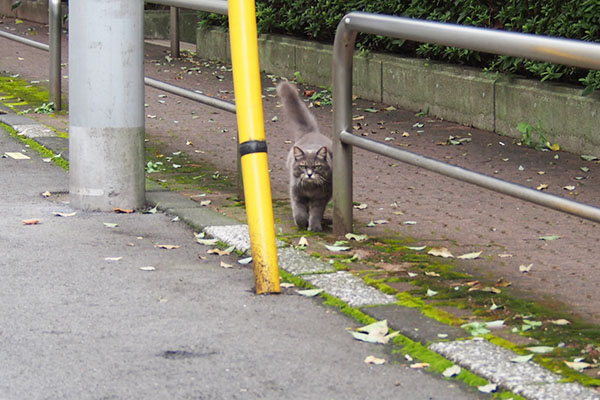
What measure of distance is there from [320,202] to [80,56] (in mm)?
1423

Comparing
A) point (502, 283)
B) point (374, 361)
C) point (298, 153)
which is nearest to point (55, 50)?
point (298, 153)

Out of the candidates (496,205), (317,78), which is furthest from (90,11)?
(317,78)

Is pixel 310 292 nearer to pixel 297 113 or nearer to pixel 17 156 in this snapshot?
pixel 297 113

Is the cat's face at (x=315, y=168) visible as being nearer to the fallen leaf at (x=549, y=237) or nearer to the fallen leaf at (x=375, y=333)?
the fallen leaf at (x=549, y=237)

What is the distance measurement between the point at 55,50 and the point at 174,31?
462cm

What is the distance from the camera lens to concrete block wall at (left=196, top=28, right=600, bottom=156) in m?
8.09

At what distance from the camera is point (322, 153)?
5.64 m

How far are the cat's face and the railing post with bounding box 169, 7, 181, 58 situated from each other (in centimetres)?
827

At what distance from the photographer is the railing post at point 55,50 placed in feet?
29.9

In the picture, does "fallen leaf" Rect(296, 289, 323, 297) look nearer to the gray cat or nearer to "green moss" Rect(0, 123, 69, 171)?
the gray cat

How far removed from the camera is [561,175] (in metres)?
7.36

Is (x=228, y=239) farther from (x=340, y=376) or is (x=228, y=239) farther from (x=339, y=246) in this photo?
(x=340, y=376)

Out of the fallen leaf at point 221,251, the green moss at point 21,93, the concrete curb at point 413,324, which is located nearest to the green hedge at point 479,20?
the green moss at point 21,93

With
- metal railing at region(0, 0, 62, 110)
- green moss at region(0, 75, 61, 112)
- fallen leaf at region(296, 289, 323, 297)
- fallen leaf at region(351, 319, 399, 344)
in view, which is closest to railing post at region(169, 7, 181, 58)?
green moss at region(0, 75, 61, 112)
